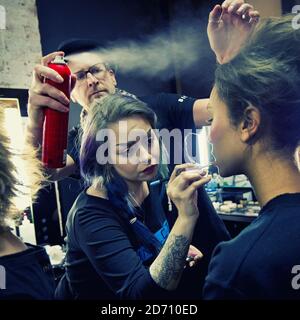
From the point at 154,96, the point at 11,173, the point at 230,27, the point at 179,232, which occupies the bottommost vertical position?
the point at 179,232

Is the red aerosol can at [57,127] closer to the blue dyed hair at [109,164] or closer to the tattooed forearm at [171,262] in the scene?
the blue dyed hair at [109,164]

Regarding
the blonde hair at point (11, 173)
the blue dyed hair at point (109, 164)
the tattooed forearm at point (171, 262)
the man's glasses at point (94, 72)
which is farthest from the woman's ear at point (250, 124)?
the blonde hair at point (11, 173)

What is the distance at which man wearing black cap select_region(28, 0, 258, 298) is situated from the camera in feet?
3.91

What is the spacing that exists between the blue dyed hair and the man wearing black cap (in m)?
0.03

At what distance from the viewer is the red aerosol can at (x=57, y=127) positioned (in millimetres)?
1164

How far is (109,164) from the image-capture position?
1.28 meters

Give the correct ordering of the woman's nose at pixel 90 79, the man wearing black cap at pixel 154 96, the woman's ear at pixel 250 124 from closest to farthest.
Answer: the woman's ear at pixel 250 124
the man wearing black cap at pixel 154 96
the woman's nose at pixel 90 79

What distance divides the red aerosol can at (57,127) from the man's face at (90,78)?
0.08m

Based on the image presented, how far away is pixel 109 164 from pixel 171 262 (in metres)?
0.41

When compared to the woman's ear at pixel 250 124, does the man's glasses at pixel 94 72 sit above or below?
above

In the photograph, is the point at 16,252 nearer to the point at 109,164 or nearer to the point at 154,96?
the point at 109,164

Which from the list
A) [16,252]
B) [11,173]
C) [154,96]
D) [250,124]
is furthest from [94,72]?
[16,252]

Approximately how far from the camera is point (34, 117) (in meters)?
1.27
